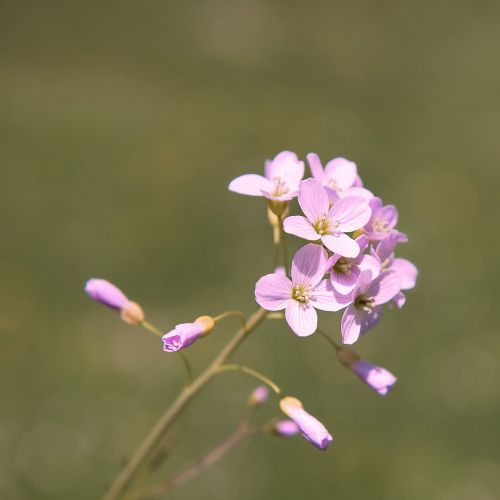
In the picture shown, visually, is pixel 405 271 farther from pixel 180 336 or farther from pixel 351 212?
pixel 180 336

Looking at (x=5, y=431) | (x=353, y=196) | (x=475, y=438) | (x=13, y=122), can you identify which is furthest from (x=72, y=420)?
(x=13, y=122)

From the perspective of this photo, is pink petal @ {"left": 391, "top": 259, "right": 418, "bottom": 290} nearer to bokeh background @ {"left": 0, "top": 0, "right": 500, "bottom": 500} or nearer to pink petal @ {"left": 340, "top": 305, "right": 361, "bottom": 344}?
pink petal @ {"left": 340, "top": 305, "right": 361, "bottom": 344}

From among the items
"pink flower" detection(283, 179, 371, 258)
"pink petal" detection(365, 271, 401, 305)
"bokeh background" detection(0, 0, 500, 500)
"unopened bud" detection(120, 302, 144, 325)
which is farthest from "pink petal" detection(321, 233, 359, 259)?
"bokeh background" detection(0, 0, 500, 500)

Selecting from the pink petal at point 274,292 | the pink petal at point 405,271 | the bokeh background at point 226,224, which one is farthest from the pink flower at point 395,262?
the bokeh background at point 226,224

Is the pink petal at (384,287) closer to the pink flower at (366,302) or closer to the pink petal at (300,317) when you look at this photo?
the pink flower at (366,302)

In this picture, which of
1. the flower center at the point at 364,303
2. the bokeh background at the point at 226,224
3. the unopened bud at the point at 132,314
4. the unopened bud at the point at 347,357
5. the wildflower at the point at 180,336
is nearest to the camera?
the wildflower at the point at 180,336

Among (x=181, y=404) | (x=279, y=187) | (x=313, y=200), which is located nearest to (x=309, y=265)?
(x=313, y=200)
